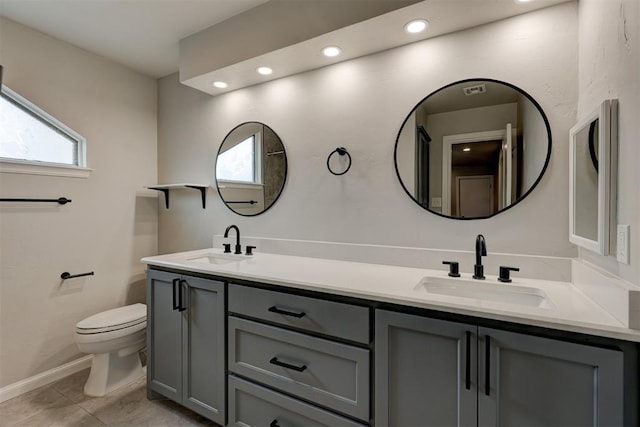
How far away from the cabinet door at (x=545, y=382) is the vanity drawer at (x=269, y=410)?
22.8 inches

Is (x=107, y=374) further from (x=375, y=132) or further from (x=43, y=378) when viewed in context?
(x=375, y=132)

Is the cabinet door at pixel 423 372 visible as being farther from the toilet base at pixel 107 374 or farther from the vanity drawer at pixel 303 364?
the toilet base at pixel 107 374

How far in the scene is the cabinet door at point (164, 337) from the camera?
1.86 meters

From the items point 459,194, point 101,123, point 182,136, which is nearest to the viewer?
point 459,194

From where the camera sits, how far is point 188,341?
5.93ft

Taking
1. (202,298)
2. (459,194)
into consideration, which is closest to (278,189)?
(202,298)

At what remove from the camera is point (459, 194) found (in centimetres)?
169

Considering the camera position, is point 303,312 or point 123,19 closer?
point 303,312

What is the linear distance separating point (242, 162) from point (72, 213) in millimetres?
1402

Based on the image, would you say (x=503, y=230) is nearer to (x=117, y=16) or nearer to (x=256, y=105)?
(x=256, y=105)

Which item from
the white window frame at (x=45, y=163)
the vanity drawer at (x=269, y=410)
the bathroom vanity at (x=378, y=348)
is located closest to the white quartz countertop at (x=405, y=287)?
the bathroom vanity at (x=378, y=348)

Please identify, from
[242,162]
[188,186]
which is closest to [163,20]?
[242,162]

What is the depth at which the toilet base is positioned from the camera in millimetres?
2102

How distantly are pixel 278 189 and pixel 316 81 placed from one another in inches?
32.8
